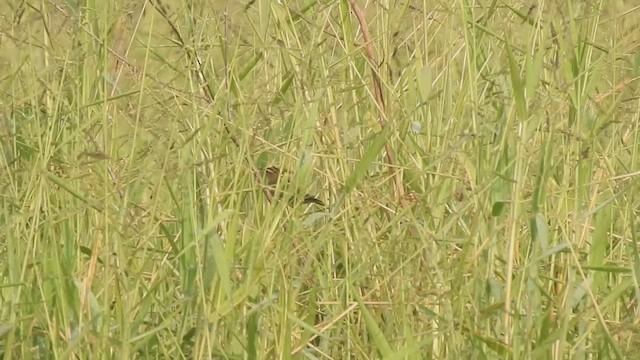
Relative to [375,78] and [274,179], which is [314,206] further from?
[375,78]

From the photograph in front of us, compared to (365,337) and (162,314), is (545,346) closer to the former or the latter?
(365,337)

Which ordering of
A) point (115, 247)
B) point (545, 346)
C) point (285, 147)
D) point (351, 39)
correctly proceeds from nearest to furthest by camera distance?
point (545, 346) → point (115, 247) → point (285, 147) → point (351, 39)

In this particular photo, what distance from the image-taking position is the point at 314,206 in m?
2.21

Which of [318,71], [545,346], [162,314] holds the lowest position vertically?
[162,314]

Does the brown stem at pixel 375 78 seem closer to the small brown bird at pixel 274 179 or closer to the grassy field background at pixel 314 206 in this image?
the grassy field background at pixel 314 206

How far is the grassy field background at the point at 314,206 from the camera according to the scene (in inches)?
67.6

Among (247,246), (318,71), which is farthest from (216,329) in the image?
(318,71)

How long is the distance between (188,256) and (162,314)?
0.08 meters

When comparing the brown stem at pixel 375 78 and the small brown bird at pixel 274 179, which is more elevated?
the brown stem at pixel 375 78

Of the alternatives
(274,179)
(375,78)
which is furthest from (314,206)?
(375,78)

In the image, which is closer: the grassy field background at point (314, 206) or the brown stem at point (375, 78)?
the grassy field background at point (314, 206)

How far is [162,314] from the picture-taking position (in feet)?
5.92

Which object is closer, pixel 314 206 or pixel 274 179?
pixel 274 179

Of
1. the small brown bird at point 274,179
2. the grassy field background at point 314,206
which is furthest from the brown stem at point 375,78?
the small brown bird at point 274,179
